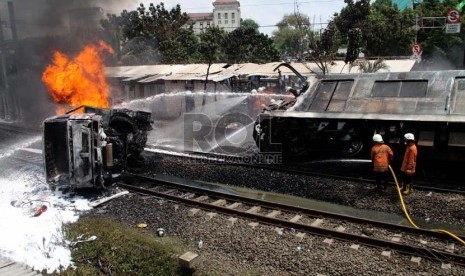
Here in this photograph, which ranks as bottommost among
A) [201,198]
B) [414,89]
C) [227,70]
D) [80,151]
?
[201,198]

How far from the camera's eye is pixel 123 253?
691 cm

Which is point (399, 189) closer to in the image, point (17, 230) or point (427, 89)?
point (427, 89)

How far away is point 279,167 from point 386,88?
390 centimetres

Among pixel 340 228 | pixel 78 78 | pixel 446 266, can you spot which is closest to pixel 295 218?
pixel 340 228

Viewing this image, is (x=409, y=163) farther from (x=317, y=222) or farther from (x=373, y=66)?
(x=373, y=66)

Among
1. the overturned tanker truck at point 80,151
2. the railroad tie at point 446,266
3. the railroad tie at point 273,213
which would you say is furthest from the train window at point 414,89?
the overturned tanker truck at point 80,151

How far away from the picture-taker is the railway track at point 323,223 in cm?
682

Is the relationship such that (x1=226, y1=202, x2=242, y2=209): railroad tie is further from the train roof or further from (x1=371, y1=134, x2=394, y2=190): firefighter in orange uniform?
the train roof

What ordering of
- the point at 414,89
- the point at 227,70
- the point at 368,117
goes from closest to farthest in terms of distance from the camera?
the point at 368,117, the point at 414,89, the point at 227,70

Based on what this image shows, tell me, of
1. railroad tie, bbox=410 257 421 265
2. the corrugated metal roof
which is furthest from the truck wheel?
the corrugated metal roof

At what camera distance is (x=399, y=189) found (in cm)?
948

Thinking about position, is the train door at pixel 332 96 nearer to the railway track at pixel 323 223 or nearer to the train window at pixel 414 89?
the train window at pixel 414 89

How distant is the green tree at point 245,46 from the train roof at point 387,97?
2404 centimetres

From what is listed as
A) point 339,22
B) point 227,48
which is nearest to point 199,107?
point 227,48
